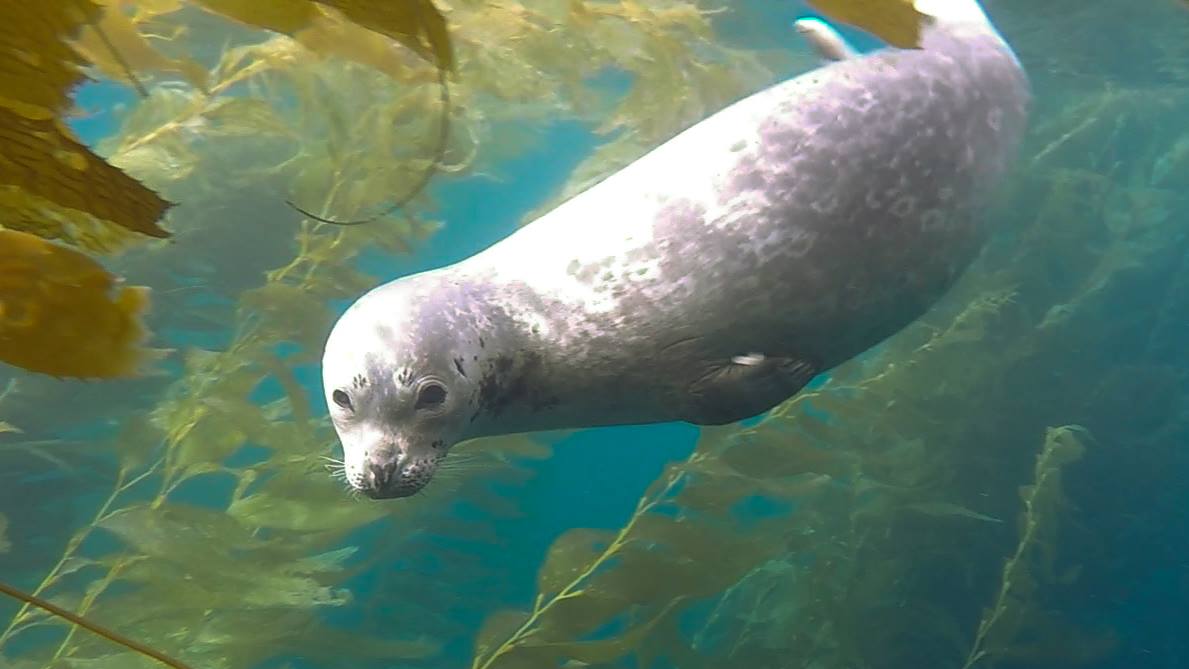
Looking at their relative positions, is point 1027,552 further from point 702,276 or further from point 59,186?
point 59,186

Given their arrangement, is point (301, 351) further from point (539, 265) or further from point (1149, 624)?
point (1149, 624)

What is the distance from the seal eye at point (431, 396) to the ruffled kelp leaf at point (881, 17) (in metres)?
0.93

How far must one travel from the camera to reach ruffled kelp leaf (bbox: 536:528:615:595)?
2.75 metres

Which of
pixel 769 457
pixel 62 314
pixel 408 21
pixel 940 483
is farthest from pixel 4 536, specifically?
pixel 940 483

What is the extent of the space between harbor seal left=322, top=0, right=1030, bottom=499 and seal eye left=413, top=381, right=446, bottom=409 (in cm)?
1

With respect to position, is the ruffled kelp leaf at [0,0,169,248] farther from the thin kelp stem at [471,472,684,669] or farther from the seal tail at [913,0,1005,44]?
the thin kelp stem at [471,472,684,669]

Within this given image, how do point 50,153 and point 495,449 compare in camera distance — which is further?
point 495,449

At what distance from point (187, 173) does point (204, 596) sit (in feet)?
4.31

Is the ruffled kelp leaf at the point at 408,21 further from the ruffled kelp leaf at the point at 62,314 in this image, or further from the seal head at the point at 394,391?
the seal head at the point at 394,391

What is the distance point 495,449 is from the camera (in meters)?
3.14

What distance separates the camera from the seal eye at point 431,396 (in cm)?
166

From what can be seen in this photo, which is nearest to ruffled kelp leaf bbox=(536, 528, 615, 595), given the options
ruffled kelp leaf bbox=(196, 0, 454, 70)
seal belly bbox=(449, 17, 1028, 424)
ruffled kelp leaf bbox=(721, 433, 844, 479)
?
ruffled kelp leaf bbox=(721, 433, 844, 479)

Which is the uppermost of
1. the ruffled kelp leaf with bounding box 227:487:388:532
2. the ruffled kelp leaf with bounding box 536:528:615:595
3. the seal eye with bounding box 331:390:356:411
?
the seal eye with bounding box 331:390:356:411

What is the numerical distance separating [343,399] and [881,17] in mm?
1127
